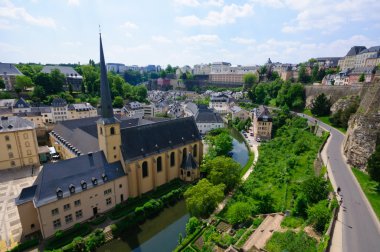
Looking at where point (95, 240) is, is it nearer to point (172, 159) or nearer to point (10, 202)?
point (10, 202)

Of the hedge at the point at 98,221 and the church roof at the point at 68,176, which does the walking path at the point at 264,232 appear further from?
the church roof at the point at 68,176

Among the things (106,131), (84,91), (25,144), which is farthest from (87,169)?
(84,91)

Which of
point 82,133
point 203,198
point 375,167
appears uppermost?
point 82,133

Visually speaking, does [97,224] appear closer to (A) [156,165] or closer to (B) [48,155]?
(A) [156,165]

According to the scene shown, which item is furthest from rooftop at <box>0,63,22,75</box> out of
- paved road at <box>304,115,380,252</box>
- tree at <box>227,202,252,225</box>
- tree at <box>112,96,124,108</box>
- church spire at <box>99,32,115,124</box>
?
paved road at <box>304,115,380,252</box>

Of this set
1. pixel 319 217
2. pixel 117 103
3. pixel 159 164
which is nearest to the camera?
pixel 319 217

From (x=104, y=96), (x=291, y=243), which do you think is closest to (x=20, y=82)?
(x=104, y=96)

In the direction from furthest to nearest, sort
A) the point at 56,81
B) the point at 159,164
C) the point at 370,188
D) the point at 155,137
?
the point at 56,81 → the point at 155,137 → the point at 159,164 → the point at 370,188
